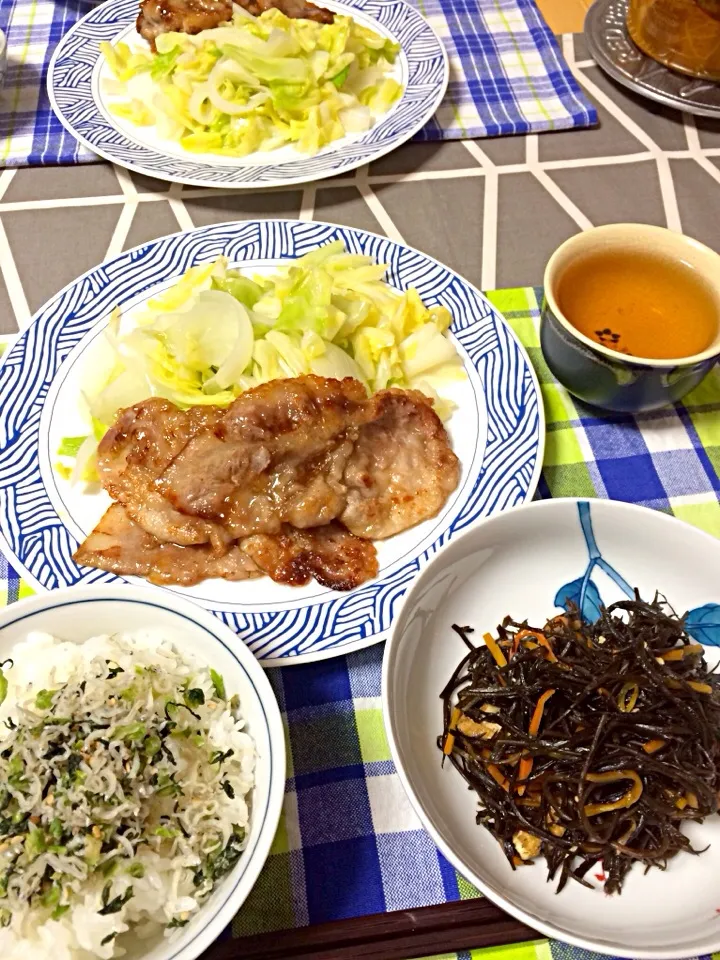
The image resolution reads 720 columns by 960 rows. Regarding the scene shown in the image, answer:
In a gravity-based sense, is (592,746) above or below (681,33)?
below

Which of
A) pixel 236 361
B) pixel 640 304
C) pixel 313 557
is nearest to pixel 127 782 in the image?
pixel 313 557

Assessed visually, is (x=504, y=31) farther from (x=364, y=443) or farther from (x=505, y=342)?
(x=364, y=443)

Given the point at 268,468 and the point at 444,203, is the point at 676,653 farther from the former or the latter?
the point at 444,203

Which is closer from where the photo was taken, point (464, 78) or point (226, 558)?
point (226, 558)

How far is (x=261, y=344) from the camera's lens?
2.12 m

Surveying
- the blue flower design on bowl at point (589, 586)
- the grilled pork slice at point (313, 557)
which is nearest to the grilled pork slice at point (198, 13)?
the grilled pork slice at point (313, 557)

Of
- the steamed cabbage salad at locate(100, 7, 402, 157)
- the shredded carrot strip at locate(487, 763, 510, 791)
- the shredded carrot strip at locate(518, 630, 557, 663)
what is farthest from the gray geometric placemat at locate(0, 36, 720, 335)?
the shredded carrot strip at locate(487, 763, 510, 791)

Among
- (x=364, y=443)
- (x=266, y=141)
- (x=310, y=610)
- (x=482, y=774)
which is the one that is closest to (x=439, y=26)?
(x=266, y=141)

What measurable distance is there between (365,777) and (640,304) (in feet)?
5.11

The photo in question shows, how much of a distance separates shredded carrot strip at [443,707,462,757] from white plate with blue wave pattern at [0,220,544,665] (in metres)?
0.23

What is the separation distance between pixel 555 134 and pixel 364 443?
81.8 inches

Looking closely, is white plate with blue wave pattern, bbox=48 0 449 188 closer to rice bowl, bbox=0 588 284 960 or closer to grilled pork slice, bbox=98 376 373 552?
grilled pork slice, bbox=98 376 373 552

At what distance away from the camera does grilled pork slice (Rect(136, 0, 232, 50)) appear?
3107mm

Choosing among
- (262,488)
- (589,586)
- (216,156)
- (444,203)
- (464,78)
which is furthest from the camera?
(464,78)
